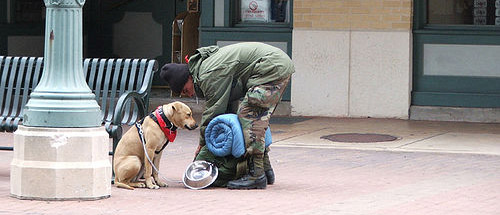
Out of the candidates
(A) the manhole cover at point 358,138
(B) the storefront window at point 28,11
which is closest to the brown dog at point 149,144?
(A) the manhole cover at point 358,138

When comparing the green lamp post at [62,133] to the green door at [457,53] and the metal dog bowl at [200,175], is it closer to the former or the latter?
the metal dog bowl at [200,175]

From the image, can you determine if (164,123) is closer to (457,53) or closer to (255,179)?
(255,179)

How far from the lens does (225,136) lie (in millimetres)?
8945

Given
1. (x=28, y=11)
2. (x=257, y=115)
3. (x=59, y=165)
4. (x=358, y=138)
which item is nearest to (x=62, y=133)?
(x=59, y=165)

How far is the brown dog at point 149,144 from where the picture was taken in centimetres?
891

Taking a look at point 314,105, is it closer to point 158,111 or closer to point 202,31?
point 202,31

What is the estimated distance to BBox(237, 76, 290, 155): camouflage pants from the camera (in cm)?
887

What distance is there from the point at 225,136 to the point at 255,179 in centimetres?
46

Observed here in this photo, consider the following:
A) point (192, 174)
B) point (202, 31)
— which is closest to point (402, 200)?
point (192, 174)

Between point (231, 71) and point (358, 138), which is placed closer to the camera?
point (231, 71)

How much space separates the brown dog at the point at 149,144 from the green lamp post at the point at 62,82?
63cm

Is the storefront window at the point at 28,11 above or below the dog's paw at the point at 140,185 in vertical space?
above

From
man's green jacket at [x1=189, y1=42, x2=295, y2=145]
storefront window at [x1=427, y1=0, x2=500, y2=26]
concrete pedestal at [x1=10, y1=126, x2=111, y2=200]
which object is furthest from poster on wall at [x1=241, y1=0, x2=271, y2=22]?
concrete pedestal at [x1=10, y1=126, x2=111, y2=200]

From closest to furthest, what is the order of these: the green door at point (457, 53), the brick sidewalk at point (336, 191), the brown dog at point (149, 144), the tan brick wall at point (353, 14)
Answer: the brick sidewalk at point (336, 191) → the brown dog at point (149, 144) → the green door at point (457, 53) → the tan brick wall at point (353, 14)
